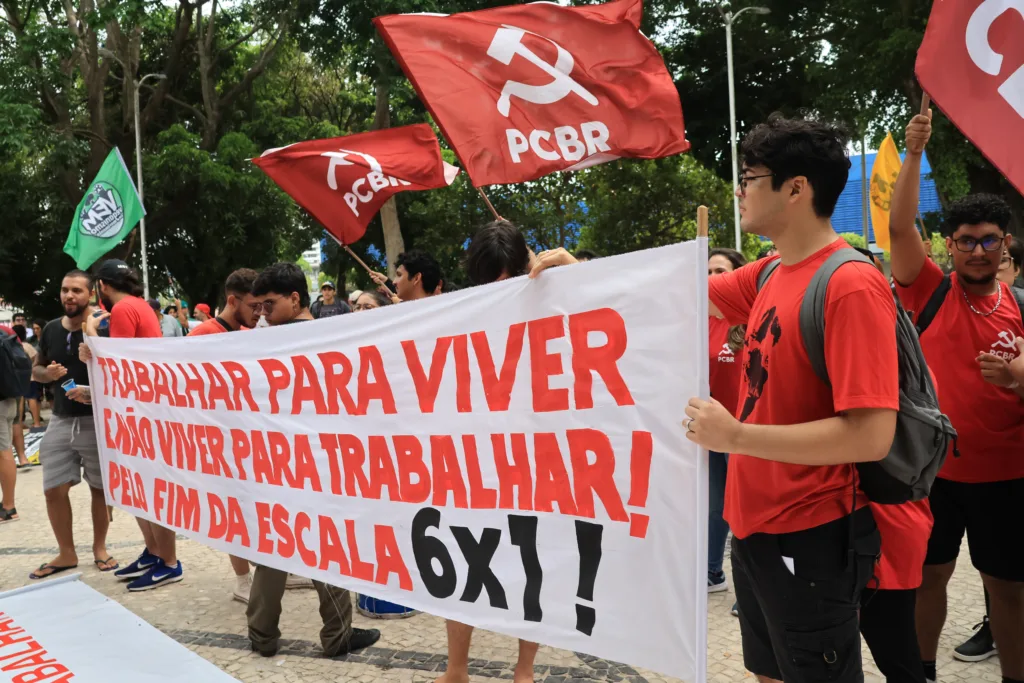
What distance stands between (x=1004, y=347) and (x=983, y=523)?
0.65 metres

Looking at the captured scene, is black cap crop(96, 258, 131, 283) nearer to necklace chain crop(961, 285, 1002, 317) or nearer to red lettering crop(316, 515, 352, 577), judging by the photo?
red lettering crop(316, 515, 352, 577)

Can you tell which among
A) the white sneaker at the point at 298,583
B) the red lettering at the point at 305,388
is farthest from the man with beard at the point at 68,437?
the red lettering at the point at 305,388

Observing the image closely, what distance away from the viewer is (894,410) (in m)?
1.98

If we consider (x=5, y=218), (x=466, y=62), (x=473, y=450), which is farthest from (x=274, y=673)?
(x=5, y=218)

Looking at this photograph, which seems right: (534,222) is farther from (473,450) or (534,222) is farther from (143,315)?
(473,450)

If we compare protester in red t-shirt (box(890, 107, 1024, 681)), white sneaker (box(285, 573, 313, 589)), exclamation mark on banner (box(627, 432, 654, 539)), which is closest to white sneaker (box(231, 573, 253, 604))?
white sneaker (box(285, 573, 313, 589))

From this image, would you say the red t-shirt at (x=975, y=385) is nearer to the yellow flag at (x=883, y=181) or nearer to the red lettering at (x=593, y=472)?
the red lettering at (x=593, y=472)

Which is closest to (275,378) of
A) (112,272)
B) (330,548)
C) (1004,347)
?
(330,548)

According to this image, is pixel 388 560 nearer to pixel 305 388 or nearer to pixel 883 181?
Answer: pixel 305 388

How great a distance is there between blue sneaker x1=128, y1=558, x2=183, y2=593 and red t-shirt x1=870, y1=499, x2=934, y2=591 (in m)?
4.35

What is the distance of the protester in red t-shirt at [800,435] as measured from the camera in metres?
2.01

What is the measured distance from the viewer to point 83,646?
360 cm

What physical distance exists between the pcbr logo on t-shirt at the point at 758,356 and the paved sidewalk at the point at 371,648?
6.15 feet

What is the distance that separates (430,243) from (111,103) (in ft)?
35.0
